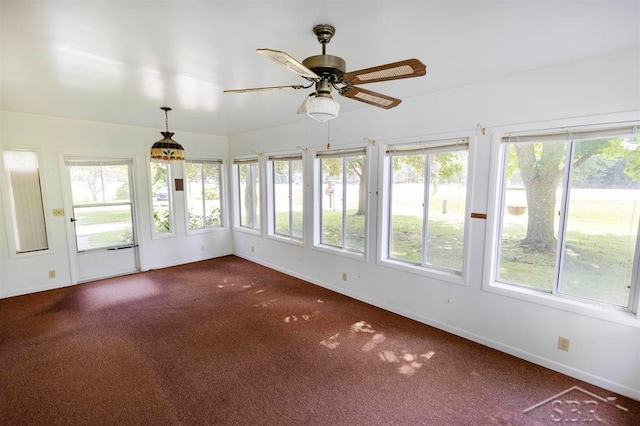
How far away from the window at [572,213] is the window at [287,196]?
2.99 meters

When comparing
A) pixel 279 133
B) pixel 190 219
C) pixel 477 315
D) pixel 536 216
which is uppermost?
pixel 279 133

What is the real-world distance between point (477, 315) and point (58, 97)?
5.17m

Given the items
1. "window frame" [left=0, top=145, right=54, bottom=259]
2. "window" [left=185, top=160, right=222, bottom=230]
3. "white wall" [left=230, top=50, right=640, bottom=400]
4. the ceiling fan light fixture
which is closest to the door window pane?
"window frame" [left=0, top=145, right=54, bottom=259]

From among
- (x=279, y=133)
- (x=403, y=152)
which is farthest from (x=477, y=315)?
(x=279, y=133)

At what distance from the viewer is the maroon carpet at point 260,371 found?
2.12 m

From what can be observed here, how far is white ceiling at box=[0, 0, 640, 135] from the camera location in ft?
5.32

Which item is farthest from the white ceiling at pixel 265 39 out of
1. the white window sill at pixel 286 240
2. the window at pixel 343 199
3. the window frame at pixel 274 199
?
the white window sill at pixel 286 240

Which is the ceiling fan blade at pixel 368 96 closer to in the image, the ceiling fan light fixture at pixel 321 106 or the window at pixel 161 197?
the ceiling fan light fixture at pixel 321 106

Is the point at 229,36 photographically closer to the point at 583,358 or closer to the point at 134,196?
the point at 583,358

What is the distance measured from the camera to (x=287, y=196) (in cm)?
518

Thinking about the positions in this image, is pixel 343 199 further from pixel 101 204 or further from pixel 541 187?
pixel 101 204

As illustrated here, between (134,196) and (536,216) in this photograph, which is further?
(134,196)

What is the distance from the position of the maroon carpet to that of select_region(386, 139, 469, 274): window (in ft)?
2.76

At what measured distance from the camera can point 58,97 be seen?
3.28 m
